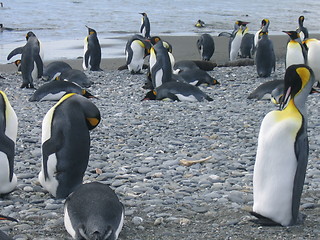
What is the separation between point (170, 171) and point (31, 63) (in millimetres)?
6604

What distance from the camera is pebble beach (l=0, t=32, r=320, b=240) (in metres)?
3.78

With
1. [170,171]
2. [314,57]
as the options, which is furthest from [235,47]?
[170,171]

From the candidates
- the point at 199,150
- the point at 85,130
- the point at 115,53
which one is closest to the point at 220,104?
the point at 199,150

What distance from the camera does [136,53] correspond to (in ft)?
40.3

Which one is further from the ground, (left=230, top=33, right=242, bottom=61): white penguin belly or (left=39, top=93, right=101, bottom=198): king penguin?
(left=39, top=93, right=101, bottom=198): king penguin

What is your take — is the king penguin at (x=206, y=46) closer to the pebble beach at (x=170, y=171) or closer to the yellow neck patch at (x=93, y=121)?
the pebble beach at (x=170, y=171)

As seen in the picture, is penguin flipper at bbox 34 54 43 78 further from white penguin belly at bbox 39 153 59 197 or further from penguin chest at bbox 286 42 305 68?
white penguin belly at bbox 39 153 59 197

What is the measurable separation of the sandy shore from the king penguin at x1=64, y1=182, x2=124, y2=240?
407 inches

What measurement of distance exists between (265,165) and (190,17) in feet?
84.2

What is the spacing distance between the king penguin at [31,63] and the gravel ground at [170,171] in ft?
6.13

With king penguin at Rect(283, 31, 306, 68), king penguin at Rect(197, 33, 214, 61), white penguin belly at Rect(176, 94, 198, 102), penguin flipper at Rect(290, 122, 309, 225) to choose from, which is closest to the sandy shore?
king penguin at Rect(197, 33, 214, 61)

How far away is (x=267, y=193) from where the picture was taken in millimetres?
3865

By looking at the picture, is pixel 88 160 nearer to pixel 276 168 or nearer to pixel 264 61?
pixel 276 168

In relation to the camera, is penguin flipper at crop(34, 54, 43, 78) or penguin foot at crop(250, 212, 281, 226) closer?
penguin foot at crop(250, 212, 281, 226)
